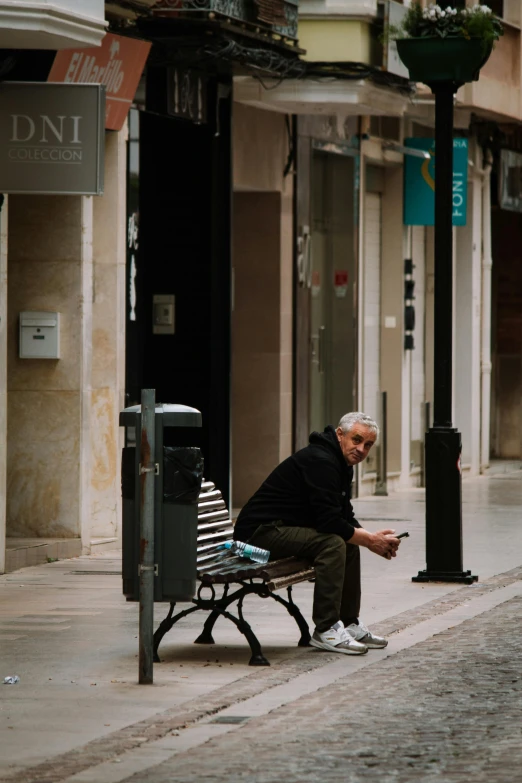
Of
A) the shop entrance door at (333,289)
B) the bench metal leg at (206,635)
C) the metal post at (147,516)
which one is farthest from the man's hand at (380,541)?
the shop entrance door at (333,289)

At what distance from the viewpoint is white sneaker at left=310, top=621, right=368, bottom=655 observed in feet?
34.4

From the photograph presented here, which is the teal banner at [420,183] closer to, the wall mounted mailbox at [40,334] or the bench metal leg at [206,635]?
the wall mounted mailbox at [40,334]

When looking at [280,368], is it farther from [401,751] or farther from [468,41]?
[401,751]

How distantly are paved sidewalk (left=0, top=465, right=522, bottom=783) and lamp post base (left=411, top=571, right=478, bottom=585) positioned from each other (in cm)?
12

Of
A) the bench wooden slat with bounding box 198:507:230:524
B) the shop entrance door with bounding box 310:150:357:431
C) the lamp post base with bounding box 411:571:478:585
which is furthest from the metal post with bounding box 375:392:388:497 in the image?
the bench wooden slat with bounding box 198:507:230:524

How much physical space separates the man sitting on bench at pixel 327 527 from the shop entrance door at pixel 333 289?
11.4 m

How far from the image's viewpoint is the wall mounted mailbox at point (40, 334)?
1551 centimetres

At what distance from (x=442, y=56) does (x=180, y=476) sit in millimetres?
5608

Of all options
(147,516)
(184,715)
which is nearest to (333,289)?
(147,516)

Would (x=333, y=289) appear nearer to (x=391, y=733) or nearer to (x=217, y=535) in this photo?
(x=217, y=535)

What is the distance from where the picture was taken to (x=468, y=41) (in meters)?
14.0

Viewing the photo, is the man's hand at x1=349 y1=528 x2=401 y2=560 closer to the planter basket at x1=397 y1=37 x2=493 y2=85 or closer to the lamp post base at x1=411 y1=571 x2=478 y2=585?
the lamp post base at x1=411 y1=571 x2=478 y2=585

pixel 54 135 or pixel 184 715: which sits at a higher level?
pixel 54 135

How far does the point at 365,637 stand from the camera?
1074cm
